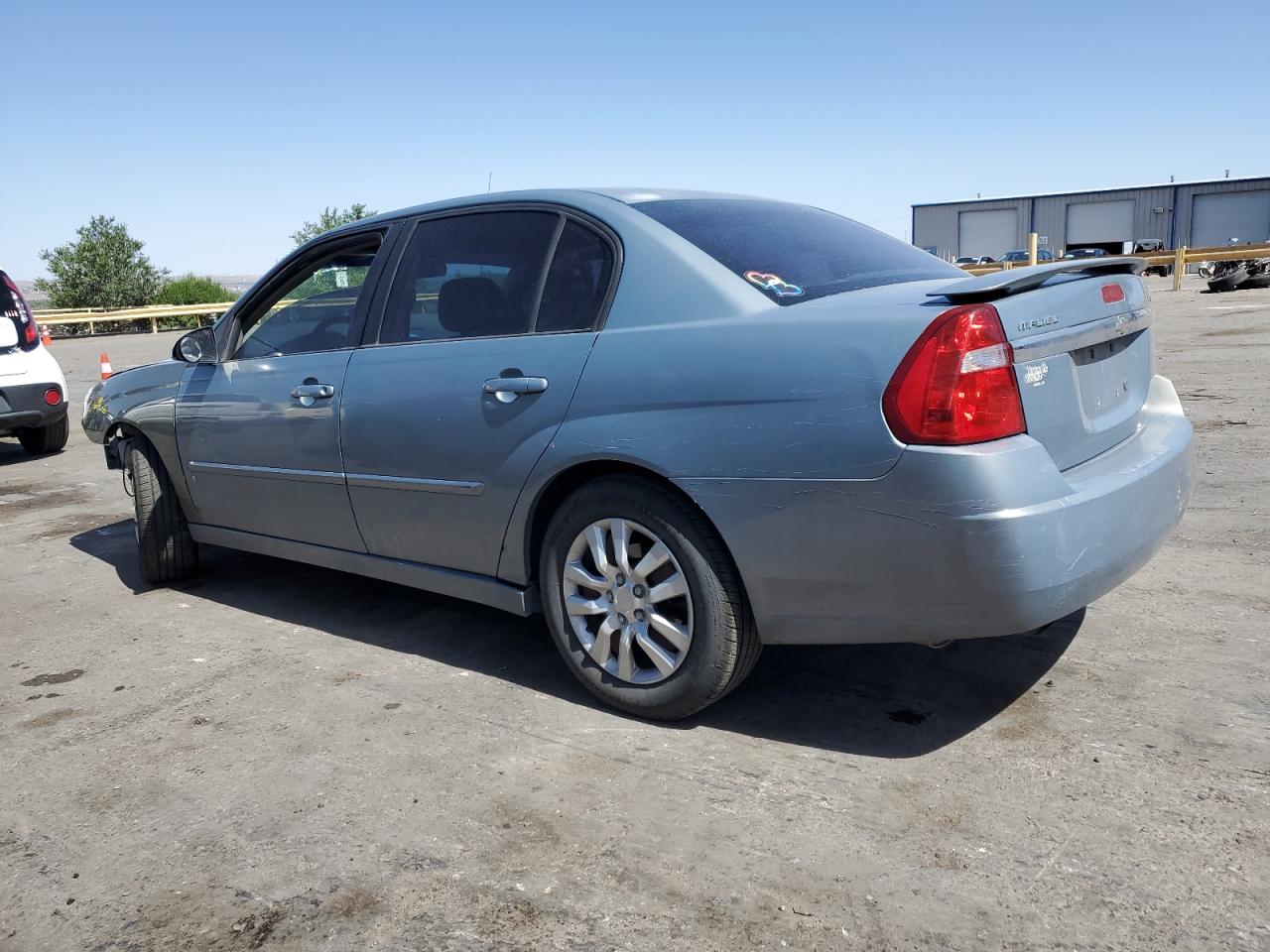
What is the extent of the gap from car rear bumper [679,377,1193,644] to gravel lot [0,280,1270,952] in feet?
1.48

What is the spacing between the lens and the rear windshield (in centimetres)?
321

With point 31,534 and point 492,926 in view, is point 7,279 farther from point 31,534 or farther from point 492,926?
point 492,926

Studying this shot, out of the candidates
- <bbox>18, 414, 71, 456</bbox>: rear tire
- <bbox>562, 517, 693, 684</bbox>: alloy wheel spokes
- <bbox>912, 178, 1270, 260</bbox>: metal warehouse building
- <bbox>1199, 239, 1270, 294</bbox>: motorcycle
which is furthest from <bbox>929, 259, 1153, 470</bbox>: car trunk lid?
<bbox>912, 178, 1270, 260</bbox>: metal warehouse building

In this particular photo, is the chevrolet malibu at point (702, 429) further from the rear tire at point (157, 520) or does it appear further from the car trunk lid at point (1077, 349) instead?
the rear tire at point (157, 520)

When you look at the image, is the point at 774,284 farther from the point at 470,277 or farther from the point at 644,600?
the point at 470,277

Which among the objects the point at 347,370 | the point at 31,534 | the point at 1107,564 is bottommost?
the point at 31,534

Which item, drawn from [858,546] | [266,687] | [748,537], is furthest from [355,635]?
[858,546]

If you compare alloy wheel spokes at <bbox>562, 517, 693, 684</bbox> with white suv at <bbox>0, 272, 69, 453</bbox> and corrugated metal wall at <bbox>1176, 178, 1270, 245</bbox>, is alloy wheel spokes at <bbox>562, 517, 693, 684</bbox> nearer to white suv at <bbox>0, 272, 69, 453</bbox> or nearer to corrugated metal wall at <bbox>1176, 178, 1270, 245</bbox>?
white suv at <bbox>0, 272, 69, 453</bbox>

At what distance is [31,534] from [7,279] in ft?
13.3

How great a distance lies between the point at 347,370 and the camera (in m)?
3.98

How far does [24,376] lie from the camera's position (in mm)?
8984

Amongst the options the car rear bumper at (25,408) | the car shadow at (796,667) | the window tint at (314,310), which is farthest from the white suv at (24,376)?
the window tint at (314,310)

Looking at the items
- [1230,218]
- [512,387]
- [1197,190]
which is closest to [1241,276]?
[512,387]

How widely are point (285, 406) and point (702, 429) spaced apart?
2.03 m
